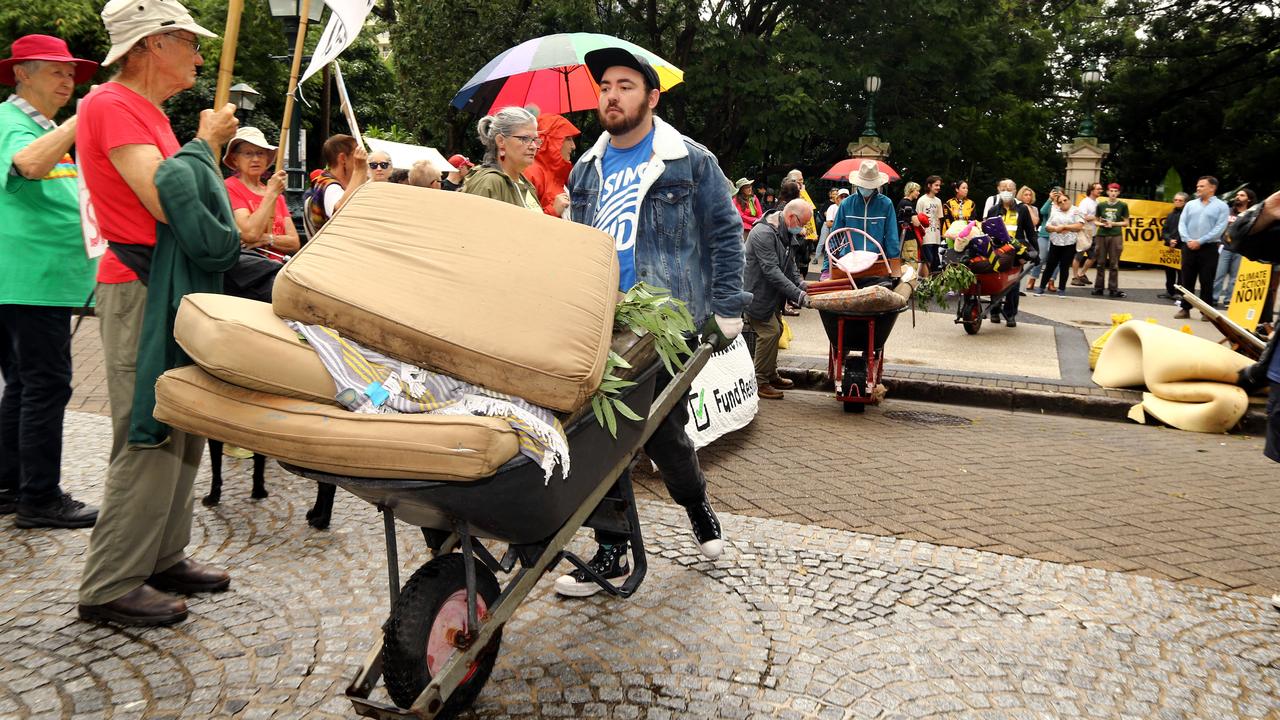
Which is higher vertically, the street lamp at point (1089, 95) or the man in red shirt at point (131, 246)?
the street lamp at point (1089, 95)

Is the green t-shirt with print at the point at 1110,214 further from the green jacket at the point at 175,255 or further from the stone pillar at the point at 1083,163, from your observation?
the green jacket at the point at 175,255

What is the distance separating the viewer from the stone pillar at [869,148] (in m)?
21.5

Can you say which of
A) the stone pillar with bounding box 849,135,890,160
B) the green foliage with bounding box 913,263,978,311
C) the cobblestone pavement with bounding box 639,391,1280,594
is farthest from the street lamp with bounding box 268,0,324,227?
the stone pillar with bounding box 849,135,890,160

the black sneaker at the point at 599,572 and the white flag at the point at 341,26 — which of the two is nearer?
the black sneaker at the point at 599,572

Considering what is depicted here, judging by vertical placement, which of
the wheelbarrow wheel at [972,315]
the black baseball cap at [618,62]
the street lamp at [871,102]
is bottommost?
the wheelbarrow wheel at [972,315]

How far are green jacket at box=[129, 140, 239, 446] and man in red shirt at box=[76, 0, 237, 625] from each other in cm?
8

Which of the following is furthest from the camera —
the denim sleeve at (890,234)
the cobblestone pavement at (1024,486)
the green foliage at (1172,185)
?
the green foliage at (1172,185)

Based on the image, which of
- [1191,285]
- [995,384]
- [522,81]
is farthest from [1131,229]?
[522,81]

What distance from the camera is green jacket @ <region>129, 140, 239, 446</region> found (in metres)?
3.22

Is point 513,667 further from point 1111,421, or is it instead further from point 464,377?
point 1111,421

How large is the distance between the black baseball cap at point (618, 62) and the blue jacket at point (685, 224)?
193 millimetres

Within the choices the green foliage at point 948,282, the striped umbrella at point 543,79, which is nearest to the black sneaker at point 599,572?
the striped umbrella at point 543,79

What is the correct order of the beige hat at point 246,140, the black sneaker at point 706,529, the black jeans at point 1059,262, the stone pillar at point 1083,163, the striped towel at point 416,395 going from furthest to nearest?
1. the stone pillar at point 1083,163
2. the black jeans at point 1059,262
3. the beige hat at point 246,140
4. the black sneaker at point 706,529
5. the striped towel at point 416,395

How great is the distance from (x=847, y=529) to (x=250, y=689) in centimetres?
287
